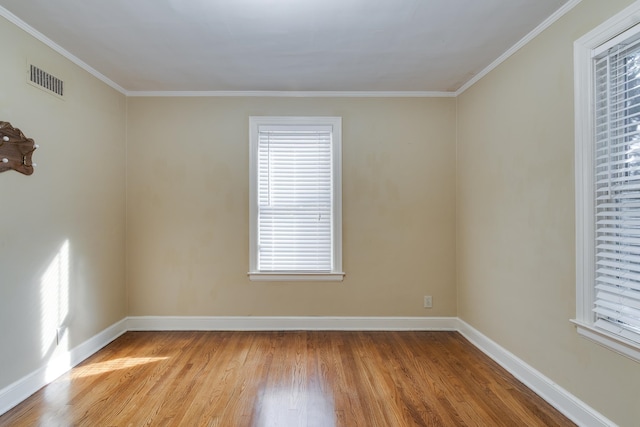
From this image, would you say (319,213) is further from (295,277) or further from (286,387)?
(286,387)

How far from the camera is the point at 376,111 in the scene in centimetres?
365

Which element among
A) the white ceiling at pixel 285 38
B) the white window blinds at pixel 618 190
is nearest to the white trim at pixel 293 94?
the white ceiling at pixel 285 38

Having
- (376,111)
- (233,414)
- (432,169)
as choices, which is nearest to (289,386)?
(233,414)

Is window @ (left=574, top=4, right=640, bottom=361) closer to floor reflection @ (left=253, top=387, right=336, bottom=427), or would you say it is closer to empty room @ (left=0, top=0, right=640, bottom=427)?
empty room @ (left=0, top=0, right=640, bottom=427)

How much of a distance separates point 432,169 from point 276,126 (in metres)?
1.77

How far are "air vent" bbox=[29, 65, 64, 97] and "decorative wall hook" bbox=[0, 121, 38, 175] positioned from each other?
438 millimetres

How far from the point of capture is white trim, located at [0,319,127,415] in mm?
2214

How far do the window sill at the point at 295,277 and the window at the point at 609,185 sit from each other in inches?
84.3

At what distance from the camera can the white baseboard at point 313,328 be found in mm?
2166

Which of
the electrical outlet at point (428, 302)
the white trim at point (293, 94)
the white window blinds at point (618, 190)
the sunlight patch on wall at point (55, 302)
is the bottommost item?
the electrical outlet at point (428, 302)

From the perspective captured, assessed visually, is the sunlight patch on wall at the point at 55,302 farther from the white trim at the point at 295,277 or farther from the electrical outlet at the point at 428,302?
the electrical outlet at the point at 428,302

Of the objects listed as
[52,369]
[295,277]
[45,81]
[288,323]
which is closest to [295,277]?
[295,277]

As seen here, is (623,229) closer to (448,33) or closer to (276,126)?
(448,33)

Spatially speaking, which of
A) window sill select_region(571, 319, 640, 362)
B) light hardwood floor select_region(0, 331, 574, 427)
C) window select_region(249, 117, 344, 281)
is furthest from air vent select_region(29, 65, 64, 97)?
window sill select_region(571, 319, 640, 362)
